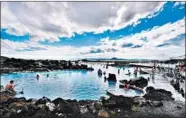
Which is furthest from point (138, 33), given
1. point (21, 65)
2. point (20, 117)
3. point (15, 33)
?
point (21, 65)

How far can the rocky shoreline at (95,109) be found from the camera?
9859 mm

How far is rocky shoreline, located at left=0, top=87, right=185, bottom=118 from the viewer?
9.86m

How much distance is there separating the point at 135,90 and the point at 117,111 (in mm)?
5805

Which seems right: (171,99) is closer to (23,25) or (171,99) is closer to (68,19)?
(68,19)

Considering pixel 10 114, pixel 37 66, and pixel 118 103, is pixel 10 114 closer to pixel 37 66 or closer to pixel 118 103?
pixel 118 103

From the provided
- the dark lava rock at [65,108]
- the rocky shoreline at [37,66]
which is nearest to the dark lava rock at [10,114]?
the dark lava rock at [65,108]

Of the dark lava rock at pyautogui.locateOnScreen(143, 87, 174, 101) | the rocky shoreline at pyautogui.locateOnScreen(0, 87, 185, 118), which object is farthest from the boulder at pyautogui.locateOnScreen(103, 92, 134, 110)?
the dark lava rock at pyautogui.locateOnScreen(143, 87, 174, 101)

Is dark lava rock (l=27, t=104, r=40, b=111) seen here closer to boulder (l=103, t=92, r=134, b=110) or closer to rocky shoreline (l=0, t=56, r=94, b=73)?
boulder (l=103, t=92, r=134, b=110)

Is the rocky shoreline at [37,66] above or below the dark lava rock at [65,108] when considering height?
above

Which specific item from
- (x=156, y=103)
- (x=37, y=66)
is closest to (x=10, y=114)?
(x=156, y=103)

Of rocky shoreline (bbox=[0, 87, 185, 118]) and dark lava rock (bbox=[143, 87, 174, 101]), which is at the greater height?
dark lava rock (bbox=[143, 87, 174, 101])

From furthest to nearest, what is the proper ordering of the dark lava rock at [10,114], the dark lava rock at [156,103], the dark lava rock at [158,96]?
the dark lava rock at [158,96]
the dark lava rock at [156,103]
the dark lava rock at [10,114]

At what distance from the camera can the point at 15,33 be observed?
44.4 ft

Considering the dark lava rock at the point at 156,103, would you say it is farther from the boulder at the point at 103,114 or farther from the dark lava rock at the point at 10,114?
the dark lava rock at the point at 10,114
